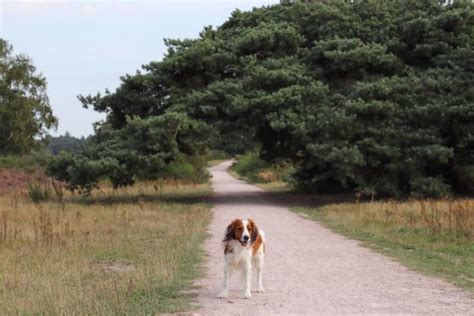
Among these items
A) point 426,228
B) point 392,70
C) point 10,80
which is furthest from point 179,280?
point 10,80

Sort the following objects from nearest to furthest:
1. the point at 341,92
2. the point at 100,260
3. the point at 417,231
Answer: the point at 100,260 → the point at 417,231 → the point at 341,92

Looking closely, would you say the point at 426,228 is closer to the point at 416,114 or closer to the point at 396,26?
the point at 416,114

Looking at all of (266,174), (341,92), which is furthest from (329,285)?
(266,174)

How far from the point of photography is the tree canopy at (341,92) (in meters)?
25.1

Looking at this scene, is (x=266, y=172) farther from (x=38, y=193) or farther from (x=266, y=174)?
(x=38, y=193)

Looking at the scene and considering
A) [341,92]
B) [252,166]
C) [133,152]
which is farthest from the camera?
[252,166]

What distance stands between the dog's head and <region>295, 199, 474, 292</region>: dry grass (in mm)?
3445

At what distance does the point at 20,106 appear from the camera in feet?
201

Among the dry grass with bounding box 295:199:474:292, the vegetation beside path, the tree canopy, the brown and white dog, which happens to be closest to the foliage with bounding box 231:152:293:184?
the tree canopy

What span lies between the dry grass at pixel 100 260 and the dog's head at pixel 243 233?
1.08 meters

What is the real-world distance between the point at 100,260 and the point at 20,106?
170 feet

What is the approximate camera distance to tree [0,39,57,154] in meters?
61.2

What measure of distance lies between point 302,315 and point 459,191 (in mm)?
22559

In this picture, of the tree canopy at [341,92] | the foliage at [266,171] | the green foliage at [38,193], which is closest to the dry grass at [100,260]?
the green foliage at [38,193]
